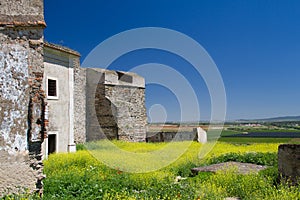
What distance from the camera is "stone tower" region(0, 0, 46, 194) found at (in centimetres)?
660

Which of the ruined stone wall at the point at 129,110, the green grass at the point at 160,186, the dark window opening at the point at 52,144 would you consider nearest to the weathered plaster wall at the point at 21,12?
the green grass at the point at 160,186

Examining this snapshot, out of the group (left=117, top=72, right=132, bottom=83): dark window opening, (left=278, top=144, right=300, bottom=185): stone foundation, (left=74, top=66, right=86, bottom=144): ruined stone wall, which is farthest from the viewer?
(left=117, top=72, right=132, bottom=83): dark window opening

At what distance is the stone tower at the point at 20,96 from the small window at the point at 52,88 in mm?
9711

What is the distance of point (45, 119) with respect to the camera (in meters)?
6.97

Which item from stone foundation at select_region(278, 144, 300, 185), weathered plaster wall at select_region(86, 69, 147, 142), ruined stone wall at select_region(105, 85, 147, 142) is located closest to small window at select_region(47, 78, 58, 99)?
weathered plaster wall at select_region(86, 69, 147, 142)

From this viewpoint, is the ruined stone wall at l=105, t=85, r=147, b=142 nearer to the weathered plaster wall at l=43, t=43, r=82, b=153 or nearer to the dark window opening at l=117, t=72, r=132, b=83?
the dark window opening at l=117, t=72, r=132, b=83

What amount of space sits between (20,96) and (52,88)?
33.6ft

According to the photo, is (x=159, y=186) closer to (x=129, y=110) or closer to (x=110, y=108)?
(x=110, y=108)

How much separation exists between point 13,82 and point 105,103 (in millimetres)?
15144

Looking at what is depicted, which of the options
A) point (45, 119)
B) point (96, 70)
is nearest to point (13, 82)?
point (45, 119)

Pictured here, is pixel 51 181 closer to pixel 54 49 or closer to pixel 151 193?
pixel 151 193

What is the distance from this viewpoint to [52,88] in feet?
54.6

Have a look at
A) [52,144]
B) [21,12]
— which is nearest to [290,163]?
[21,12]

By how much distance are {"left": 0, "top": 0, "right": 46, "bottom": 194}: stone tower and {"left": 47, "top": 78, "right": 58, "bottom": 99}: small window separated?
31.9 ft
